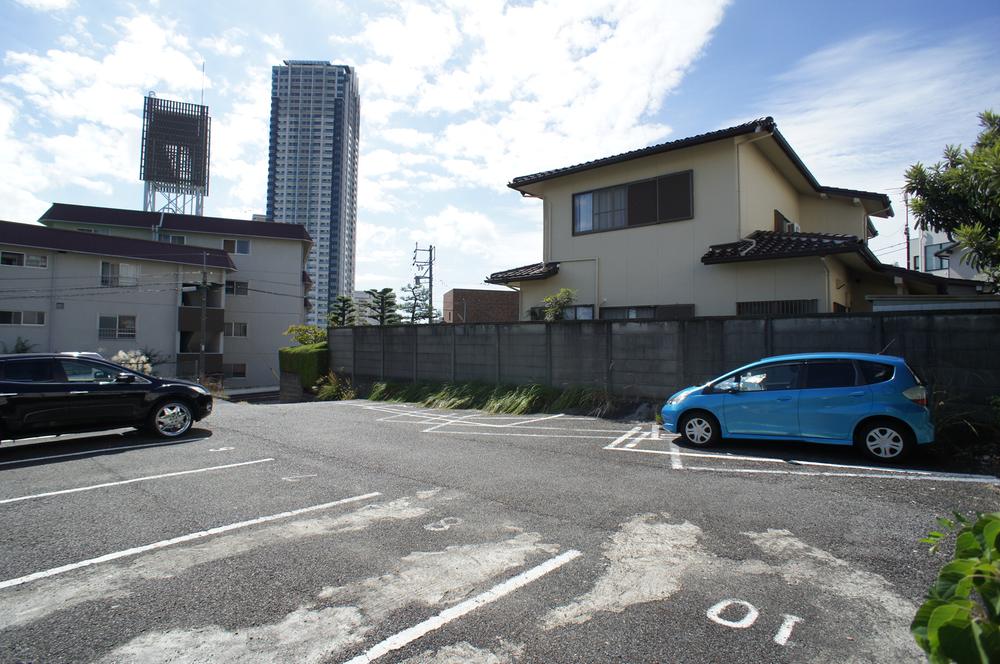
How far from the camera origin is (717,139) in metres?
12.7

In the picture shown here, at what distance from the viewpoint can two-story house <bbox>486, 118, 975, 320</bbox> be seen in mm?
12133

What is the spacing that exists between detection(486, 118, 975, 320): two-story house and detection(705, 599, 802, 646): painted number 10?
9.88 meters

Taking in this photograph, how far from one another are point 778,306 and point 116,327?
35914 millimetres

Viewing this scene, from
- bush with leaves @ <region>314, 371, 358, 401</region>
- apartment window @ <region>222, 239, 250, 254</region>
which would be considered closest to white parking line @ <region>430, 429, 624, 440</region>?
bush with leaves @ <region>314, 371, 358, 401</region>

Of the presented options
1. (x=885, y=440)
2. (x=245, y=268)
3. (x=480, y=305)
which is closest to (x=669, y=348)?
(x=885, y=440)

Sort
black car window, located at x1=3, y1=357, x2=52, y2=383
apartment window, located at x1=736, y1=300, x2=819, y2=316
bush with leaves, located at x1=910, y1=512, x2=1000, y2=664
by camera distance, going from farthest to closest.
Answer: apartment window, located at x1=736, y1=300, x2=819, y2=316
black car window, located at x1=3, y1=357, x2=52, y2=383
bush with leaves, located at x1=910, y1=512, x2=1000, y2=664

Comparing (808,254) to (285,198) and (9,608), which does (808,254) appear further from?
(285,198)

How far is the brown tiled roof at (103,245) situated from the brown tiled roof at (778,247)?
31819 mm

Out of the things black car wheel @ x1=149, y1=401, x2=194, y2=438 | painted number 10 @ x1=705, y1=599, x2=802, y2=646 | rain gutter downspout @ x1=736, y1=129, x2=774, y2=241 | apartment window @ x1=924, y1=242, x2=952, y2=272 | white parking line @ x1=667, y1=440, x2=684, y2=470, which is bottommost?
painted number 10 @ x1=705, y1=599, x2=802, y2=646

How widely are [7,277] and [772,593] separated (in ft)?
126

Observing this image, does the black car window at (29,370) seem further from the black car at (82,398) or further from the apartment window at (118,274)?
the apartment window at (118,274)

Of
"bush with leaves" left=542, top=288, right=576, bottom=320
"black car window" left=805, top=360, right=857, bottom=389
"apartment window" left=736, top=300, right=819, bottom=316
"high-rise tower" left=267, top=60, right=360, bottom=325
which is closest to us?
"black car window" left=805, top=360, right=857, bottom=389

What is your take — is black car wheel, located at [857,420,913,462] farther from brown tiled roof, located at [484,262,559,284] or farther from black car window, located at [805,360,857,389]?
brown tiled roof, located at [484,262,559,284]

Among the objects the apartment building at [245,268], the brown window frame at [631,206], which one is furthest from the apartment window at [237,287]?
the brown window frame at [631,206]
